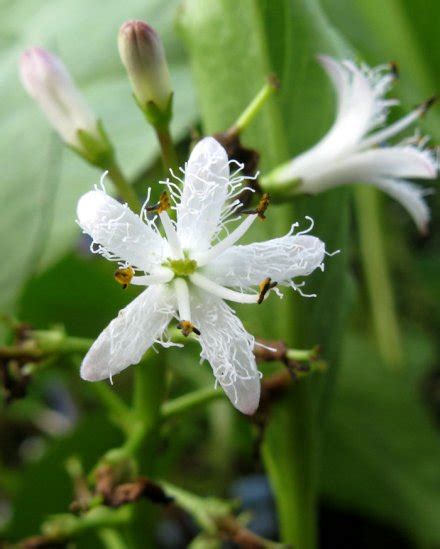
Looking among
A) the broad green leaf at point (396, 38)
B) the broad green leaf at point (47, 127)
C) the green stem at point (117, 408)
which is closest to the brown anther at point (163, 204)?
the green stem at point (117, 408)

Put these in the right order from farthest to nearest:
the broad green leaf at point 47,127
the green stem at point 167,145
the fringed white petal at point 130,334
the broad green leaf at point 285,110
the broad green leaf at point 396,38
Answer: the broad green leaf at point 396,38
the broad green leaf at point 47,127
the broad green leaf at point 285,110
the green stem at point 167,145
the fringed white petal at point 130,334

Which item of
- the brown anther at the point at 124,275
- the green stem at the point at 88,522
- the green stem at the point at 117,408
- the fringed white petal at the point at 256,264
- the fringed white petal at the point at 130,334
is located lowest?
the green stem at the point at 88,522

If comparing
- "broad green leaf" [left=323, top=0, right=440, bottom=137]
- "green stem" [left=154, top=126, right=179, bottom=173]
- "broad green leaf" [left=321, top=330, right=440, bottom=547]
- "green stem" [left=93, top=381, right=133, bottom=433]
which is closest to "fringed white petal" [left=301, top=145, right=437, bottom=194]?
"green stem" [left=154, top=126, right=179, bottom=173]

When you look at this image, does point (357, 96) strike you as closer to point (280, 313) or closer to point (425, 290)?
point (280, 313)

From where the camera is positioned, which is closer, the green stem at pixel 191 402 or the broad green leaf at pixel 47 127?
the green stem at pixel 191 402

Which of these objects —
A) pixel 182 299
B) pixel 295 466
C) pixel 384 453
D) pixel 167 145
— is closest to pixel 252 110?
pixel 167 145

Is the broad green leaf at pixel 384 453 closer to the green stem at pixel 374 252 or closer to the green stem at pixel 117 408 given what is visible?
the green stem at pixel 374 252

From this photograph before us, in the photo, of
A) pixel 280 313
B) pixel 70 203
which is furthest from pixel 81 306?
pixel 280 313

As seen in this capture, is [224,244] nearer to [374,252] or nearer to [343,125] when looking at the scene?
[343,125]
